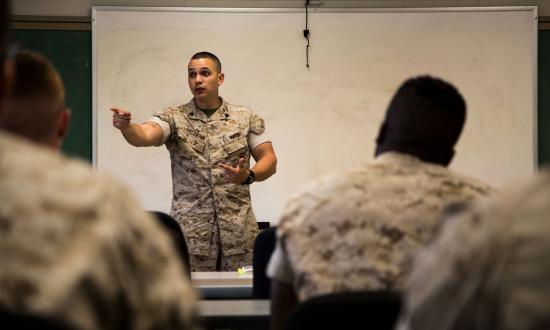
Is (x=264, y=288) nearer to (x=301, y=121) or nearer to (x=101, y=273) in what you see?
(x=101, y=273)

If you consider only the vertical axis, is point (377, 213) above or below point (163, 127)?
below

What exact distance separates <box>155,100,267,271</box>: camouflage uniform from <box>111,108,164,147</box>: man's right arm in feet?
0.34

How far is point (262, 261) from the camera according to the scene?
2730mm

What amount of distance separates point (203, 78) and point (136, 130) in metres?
0.63

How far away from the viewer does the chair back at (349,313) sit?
1.34 metres

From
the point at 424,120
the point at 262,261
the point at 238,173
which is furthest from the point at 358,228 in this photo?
the point at 238,173

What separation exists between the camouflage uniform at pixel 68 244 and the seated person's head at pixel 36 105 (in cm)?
74

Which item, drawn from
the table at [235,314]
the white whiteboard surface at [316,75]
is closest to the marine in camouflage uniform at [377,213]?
the table at [235,314]

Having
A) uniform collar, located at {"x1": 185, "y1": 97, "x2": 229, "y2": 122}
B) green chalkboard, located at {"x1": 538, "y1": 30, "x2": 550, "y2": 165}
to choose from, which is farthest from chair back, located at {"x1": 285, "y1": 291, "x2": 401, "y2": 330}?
green chalkboard, located at {"x1": 538, "y1": 30, "x2": 550, "y2": 165}

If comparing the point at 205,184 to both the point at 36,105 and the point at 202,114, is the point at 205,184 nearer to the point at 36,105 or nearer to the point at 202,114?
the point at 202,114

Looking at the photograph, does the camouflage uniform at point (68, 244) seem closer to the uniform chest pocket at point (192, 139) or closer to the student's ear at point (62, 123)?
the student's ear at point (62, 123)

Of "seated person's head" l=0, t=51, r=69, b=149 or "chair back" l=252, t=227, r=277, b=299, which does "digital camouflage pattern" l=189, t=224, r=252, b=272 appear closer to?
"chair back" l=252, t=227, r=277, b=299

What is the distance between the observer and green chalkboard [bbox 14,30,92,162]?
571 cm

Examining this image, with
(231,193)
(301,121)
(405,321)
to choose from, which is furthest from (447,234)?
(301,121)
